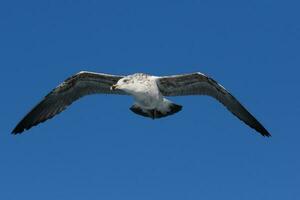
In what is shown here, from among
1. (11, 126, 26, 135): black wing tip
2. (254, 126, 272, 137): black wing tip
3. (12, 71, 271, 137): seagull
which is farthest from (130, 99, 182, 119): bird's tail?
(11, 126, 26, 135): black wing tip

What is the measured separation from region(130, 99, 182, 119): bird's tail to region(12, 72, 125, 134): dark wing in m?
0.80

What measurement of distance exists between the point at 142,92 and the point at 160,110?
3.35ft

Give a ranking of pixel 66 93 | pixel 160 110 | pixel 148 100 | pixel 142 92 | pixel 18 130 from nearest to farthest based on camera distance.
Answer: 1. pixel 142 92
2. pixel 148 100
3. pixel 160 110
4. pixel 66 93
5. pixel 18 130

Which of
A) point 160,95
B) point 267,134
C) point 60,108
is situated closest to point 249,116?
point 267,134

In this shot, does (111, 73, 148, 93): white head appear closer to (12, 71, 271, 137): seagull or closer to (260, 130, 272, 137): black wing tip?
(12, 71, 271, 137): seagull

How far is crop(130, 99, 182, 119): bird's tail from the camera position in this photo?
1603cm

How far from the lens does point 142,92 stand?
1538 cm

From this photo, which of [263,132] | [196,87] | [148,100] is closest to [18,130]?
[148,100]

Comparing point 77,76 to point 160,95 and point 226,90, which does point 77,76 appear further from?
point 226,90

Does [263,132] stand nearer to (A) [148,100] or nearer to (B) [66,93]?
(A) [148,100]

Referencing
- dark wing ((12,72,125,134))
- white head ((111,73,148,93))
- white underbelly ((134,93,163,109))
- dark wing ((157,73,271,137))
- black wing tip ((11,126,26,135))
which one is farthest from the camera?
black wing tip ((11,126,26,135))

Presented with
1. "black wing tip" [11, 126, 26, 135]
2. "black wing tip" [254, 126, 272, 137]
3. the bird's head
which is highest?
the bird's head

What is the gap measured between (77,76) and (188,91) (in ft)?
10.3

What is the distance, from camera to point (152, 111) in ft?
52.7
